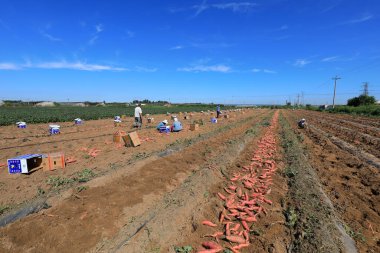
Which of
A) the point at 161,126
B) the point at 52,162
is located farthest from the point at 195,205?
the point at 161,126

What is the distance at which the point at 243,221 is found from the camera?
4.30 m

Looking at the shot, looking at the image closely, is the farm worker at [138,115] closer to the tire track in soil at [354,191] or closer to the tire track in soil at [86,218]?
the tire track in soil at [86,218]

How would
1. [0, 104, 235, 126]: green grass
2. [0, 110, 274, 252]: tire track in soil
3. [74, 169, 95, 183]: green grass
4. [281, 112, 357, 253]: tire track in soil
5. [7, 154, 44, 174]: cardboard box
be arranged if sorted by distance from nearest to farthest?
[0, 110, 274, 252]: tire track in soil
[281, 112, 357, 253]: tire track in soil
[74, 169, 95, 183]: green grass
[7, 154, 44, 174]: cardboard box
[0, 104, 235, 126]: green grass

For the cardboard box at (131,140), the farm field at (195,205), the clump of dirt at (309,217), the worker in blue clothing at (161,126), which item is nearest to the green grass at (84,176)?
the farm field at (195,205)

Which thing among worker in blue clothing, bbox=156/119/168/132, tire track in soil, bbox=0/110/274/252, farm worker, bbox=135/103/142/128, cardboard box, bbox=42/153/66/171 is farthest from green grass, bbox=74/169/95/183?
farm worker, bbox=135/103/142/128

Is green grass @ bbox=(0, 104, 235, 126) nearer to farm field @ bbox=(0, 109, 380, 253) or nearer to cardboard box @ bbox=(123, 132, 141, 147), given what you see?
cardboard box @ bbox=(123, 132, 141, 147)

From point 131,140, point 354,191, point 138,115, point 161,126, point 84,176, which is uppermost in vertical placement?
point 138,115

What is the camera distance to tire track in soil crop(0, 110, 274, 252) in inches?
134

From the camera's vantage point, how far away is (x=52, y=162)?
706cm

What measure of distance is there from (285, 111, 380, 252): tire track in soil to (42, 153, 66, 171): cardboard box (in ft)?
25.7

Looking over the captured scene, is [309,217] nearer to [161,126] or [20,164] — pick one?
[20,164]

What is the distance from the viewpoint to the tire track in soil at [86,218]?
11.2 ft

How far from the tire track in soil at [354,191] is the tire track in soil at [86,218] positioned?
12.9ft

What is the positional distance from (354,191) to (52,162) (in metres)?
8.87
